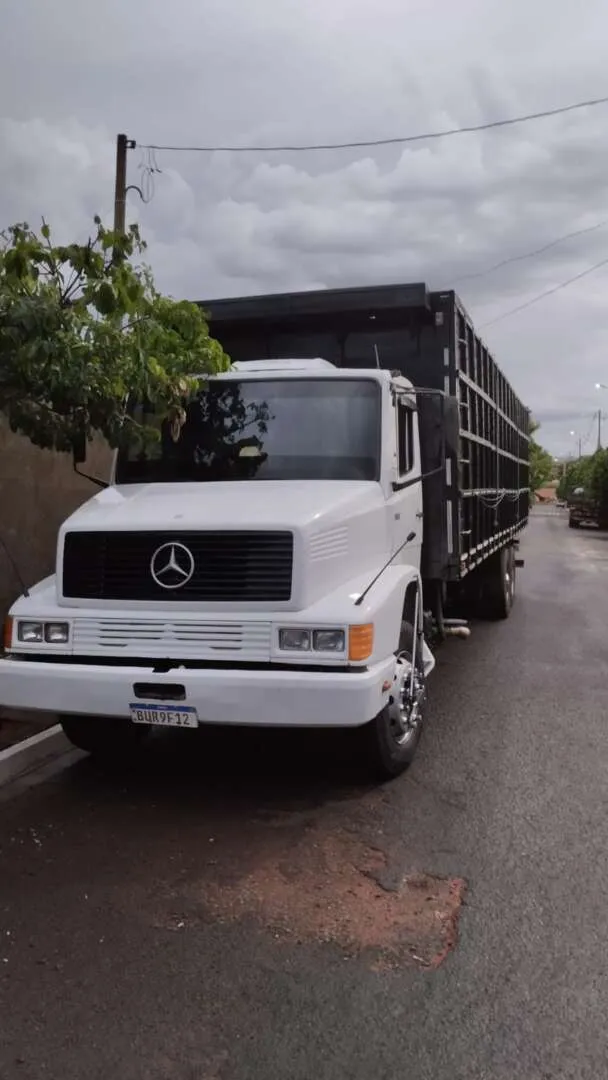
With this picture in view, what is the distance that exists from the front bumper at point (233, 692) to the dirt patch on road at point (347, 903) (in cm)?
65

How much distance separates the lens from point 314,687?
4.47m

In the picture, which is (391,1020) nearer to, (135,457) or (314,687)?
(314,687)

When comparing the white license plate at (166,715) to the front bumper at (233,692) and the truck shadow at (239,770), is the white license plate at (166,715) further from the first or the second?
the truck shadow at (239,770)

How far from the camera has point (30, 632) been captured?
16.4 feet

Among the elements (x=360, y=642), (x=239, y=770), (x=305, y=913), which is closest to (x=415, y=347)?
(x=360, y=642)

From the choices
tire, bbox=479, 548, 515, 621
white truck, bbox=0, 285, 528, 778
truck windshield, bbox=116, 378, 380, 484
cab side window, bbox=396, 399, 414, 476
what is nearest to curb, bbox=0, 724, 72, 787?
white truck, bbox=0, 285, 528, 778

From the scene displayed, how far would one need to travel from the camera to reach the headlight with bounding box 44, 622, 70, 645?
4930 millimetres

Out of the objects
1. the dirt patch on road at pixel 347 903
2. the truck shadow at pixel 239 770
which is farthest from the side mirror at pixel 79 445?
the dirt patch on road at pixel 347 903

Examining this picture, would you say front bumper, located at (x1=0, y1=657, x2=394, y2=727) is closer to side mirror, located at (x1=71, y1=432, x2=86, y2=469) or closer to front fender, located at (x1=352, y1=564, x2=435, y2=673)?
front fender, located at (x1=352, y1=564, x2=435, y2=673)

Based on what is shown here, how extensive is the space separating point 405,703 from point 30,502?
5.10 meters

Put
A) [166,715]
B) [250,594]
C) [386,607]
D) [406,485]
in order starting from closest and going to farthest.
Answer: [166,715] < [250,594] < [386,607] < [406,485]

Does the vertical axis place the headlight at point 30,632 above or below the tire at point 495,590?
above

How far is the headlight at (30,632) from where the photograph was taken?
4.98m

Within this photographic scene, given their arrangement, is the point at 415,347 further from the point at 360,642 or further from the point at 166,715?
the point at 166,715
